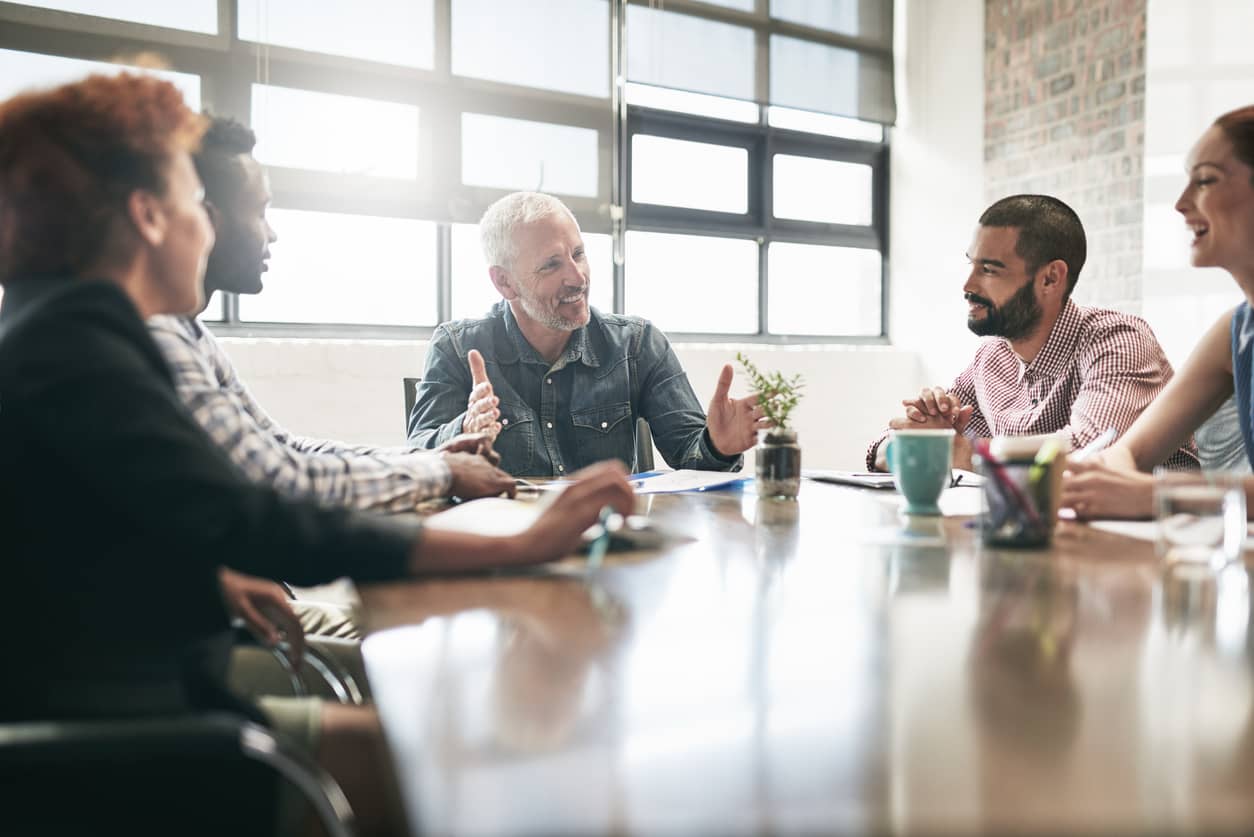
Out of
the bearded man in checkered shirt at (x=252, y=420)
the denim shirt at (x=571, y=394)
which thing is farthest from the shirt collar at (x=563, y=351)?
the bearded man in checkered shirt at (x=252, y=420)

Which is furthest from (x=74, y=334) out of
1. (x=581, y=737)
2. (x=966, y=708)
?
(x=966, y=708)

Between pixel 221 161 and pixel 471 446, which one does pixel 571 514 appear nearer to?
pixel 471 446

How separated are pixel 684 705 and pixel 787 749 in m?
0.09

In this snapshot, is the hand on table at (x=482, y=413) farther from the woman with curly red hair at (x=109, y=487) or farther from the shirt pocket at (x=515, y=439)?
the woman with curly red hair at (x=109, y=487)

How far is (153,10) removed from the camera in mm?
3791

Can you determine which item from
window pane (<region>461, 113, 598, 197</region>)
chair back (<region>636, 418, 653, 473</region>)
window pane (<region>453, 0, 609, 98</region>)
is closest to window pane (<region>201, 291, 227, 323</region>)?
window pane (<region>461, 113, 598, 197</region>)

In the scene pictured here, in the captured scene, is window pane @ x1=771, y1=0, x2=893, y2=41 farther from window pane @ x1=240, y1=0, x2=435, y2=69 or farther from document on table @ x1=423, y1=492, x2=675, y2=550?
document on table @ x1=423, y1=492, x2=675, y2=550

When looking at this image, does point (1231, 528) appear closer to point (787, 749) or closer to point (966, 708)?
point (966, 708)

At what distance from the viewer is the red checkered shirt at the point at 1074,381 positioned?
2439 millimetres

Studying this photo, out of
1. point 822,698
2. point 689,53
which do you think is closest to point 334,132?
point 689,53

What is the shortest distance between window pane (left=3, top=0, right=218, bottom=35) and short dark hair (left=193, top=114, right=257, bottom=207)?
96.9 inches

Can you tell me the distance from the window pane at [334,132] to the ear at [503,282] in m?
1.54

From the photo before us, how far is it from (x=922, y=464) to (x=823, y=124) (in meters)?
4.25

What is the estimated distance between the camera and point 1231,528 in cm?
104
